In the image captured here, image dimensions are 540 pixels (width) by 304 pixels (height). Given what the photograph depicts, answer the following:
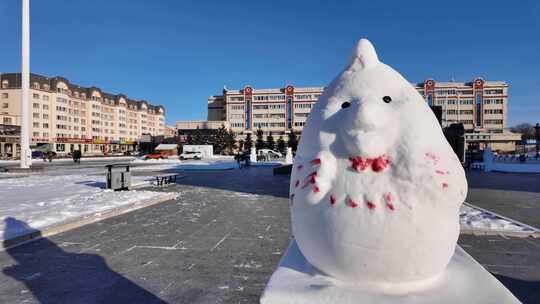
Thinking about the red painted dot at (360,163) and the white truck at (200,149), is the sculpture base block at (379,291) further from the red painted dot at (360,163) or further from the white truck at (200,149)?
the white truck at (200,149)

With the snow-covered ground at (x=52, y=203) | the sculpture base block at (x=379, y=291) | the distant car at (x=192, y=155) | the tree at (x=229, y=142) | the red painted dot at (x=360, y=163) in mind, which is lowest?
the snow-covered ground at (x=52, y=203)

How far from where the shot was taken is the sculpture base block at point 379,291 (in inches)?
81.7

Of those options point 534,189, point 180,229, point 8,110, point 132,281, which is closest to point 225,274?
point 132,281

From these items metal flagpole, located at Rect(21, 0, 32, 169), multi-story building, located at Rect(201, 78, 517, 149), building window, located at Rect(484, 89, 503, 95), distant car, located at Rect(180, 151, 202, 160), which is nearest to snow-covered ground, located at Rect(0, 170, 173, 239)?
metal flagpole, located at Rect(21, 0, 32, 169)

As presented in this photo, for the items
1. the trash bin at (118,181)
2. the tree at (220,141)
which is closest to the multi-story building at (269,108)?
the tree at (220,141)

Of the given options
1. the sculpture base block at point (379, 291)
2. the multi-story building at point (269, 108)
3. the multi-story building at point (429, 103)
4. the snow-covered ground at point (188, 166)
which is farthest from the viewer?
the multi-story building at point (269, 108)

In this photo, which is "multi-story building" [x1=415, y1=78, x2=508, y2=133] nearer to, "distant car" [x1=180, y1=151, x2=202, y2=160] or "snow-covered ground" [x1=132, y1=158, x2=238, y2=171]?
"distant car" [x1=180, y1=151, x2=202, y2=160]

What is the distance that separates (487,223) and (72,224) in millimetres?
10369

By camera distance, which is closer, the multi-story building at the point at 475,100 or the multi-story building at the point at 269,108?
the multi-story building at the point at 475,100

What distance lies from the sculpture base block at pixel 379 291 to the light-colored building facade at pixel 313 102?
6828cm

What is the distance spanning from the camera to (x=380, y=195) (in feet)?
7.06

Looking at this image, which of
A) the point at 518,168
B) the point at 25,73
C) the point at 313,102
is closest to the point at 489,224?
the point at 518,168

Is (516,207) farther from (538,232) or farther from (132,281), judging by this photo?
(132,281)

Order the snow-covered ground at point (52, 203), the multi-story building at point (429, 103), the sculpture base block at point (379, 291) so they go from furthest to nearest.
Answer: the multi-story building at point (429, 103)
the snow-covered ground at point (52, 203)
the sculpture base block at point (379, 291)
